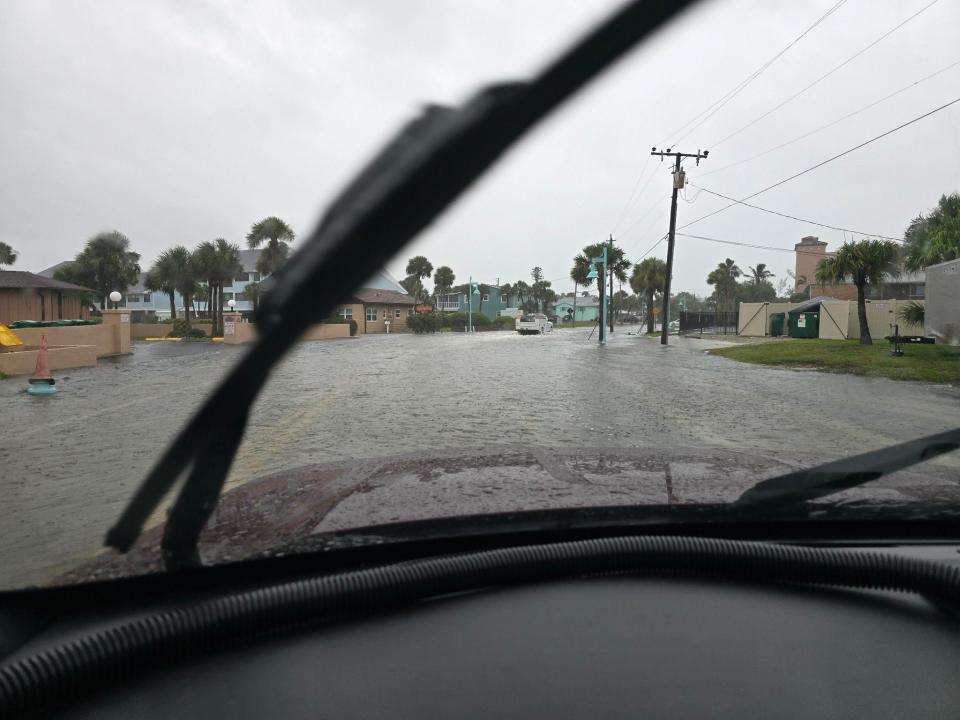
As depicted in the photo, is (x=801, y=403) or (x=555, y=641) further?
(x=801, y=403)

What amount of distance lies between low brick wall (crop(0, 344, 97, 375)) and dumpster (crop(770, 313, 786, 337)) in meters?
38.5

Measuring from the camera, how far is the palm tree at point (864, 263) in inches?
998

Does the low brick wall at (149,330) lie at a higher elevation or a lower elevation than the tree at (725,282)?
lower

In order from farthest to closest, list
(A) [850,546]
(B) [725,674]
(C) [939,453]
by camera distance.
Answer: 1. (C) [939,453]
2. (A) [850,546]
3. (B) [725,674]

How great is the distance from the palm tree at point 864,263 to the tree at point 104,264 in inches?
1032

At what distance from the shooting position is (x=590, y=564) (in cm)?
234

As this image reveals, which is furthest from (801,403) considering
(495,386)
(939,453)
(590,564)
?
(590,564)

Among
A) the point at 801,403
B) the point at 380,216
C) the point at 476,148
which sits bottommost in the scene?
the point at 801,403

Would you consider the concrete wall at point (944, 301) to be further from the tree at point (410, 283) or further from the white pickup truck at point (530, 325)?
the white pickup truck at point (530, 325)

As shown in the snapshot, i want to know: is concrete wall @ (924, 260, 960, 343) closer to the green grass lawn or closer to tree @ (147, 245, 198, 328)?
the green grass lawn

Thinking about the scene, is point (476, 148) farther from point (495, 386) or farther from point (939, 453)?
point (495, 386)

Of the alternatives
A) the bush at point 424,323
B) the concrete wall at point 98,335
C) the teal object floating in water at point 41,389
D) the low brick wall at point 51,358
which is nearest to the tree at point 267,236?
the teal object floating in water at point 41,389

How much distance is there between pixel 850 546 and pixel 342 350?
55.7 ft

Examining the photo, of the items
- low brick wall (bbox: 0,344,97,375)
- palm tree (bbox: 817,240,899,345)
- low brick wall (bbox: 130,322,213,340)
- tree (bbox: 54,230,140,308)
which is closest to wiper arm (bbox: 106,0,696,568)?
tree (bbox: 54,230,140,308)
